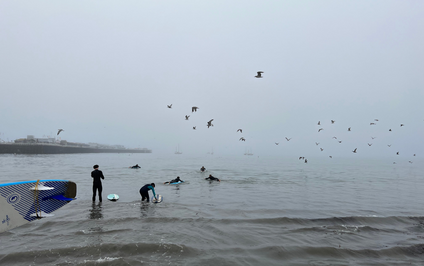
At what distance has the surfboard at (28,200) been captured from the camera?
9.62m

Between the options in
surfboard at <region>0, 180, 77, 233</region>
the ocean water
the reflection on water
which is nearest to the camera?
the ocean water

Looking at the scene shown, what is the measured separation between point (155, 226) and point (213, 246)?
137 inches

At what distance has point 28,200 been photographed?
1043 cm

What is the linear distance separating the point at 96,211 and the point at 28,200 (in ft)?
11.6

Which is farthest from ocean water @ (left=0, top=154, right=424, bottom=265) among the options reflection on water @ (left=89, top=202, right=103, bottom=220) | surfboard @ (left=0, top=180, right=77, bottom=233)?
surfboard @ (left=0, top=180, right=77, bottom=233)

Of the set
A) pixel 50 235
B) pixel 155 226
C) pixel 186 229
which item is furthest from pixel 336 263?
pixel 50 235

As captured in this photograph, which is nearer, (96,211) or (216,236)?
(216,236)

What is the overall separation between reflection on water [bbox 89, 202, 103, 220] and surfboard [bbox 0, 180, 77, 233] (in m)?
1.46

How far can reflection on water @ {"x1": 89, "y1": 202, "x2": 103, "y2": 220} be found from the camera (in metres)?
12.2

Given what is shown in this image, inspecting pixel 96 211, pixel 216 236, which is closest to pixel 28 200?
pixel 96 211

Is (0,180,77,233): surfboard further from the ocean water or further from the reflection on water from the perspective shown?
the reflection on water

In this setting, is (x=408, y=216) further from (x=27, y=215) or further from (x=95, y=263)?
(x=27, y=215)

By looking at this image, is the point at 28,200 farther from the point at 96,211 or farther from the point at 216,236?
the point at 216,236

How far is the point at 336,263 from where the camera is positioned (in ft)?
25.5
